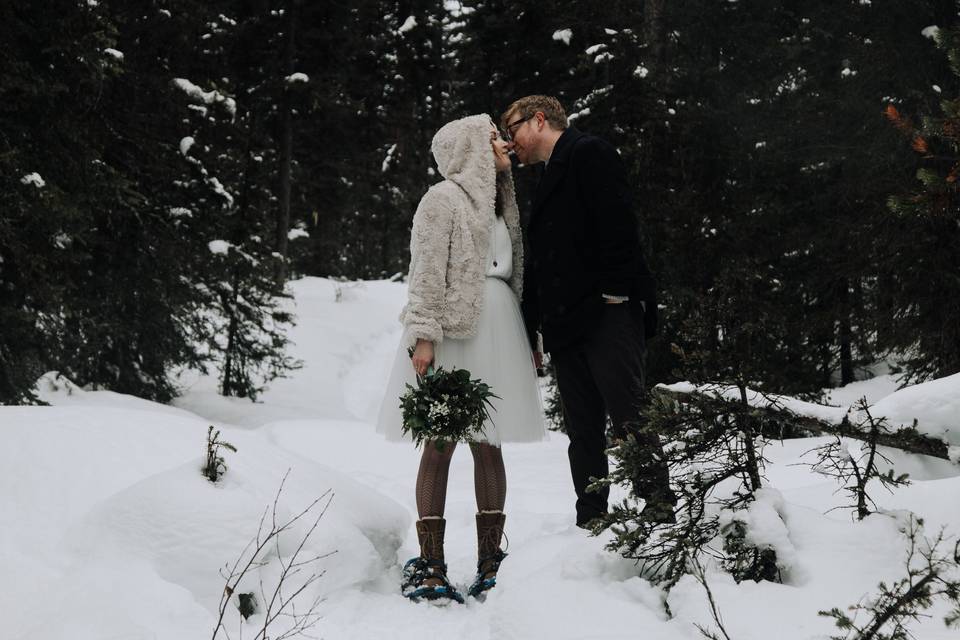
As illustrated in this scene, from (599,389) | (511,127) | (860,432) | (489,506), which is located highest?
(511,127)

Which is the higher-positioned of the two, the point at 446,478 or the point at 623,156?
the point at 623,156

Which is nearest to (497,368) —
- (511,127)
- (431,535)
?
(431,535)

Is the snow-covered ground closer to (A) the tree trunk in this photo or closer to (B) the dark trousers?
(B) the dark trousers

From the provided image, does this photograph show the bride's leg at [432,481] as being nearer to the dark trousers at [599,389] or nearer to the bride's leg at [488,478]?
the bride's leg at [488,478]

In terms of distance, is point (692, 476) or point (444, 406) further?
point (444, 406)

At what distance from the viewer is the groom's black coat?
3637mm

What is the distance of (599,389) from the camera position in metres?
3.68

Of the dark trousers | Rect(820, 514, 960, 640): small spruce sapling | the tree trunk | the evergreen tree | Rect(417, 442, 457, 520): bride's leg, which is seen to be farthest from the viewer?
the tree trunk

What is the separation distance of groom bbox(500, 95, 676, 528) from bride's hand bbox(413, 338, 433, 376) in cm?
57

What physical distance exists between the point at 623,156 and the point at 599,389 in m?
7.29

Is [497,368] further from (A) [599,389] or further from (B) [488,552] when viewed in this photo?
(B) [488,552]

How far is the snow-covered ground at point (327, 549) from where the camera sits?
7.98ft

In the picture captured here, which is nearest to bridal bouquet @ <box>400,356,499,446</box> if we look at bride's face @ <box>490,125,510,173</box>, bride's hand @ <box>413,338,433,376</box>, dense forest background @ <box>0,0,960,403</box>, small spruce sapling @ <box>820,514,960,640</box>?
bride's hand @ <box>413,338,433,376</box>

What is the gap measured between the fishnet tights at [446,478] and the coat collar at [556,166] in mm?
1244
